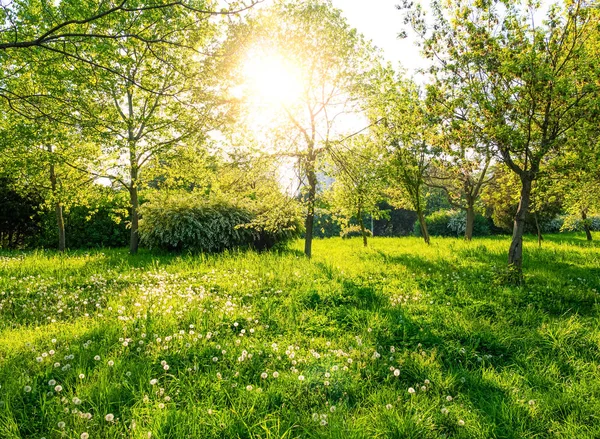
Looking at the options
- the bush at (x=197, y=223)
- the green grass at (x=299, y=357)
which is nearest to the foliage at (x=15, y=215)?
the bush at (x=197, y=223)

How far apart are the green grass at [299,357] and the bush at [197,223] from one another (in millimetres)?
5335

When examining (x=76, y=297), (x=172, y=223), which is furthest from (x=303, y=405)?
(x=172, y=223)

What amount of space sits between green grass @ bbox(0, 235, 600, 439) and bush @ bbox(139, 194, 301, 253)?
533 centimetres

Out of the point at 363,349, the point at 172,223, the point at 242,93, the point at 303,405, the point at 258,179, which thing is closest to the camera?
the point at 303,405

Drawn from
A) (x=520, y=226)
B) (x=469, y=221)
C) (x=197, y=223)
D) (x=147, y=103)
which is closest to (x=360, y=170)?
(x=520, y=226)

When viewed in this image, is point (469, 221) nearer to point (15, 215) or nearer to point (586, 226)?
point (586, 226)

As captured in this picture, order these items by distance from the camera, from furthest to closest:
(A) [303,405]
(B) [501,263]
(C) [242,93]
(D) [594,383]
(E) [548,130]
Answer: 1. (C) [242,93]
2. (B) [501,263]
3. (E) [548,130]
4. (D) [594,383]
5. (A) [303,405]

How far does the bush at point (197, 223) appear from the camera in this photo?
12.8 metres

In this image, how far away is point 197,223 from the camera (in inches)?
505

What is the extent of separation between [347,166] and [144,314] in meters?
6.74

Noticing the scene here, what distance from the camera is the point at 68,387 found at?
10.6 ft

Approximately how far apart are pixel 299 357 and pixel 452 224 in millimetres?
31137

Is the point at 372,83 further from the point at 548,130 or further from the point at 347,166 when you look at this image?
the point at 548,130

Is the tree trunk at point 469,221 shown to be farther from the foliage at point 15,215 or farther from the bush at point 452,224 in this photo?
the foliage at point 15,215
